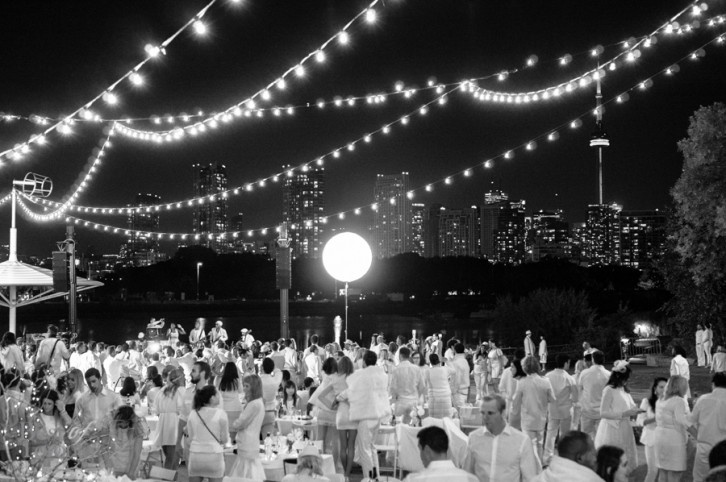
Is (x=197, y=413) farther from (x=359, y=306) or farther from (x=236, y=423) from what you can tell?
(x=359, y=306)

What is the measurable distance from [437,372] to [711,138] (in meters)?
13.7

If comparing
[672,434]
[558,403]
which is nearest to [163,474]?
[672,434]

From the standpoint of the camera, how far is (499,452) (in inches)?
195

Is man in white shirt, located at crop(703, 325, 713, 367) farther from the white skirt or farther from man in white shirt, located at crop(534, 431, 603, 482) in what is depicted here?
man in white shirt, located at crop(534, 431, 603, 482)

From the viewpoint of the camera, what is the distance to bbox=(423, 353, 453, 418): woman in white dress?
10.2 m

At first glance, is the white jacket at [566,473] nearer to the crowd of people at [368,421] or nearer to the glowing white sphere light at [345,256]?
the crowd of people at [368,421]

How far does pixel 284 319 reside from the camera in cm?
1938

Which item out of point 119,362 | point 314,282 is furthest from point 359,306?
point 119,362

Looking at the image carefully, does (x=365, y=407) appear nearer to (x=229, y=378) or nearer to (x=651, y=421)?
(x=229, y=378)

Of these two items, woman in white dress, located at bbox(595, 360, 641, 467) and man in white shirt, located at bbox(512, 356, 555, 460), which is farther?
man in white shirt, located at bbox(512, 356, 555, 460)

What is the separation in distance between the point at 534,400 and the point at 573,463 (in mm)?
4533

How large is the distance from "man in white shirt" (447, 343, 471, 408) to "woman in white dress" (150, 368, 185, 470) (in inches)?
194

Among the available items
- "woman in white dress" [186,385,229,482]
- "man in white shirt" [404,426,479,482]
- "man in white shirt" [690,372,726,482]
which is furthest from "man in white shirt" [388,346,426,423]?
"man in white shirt" [404,426,479,482]

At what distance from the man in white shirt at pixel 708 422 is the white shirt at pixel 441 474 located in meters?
3.37
